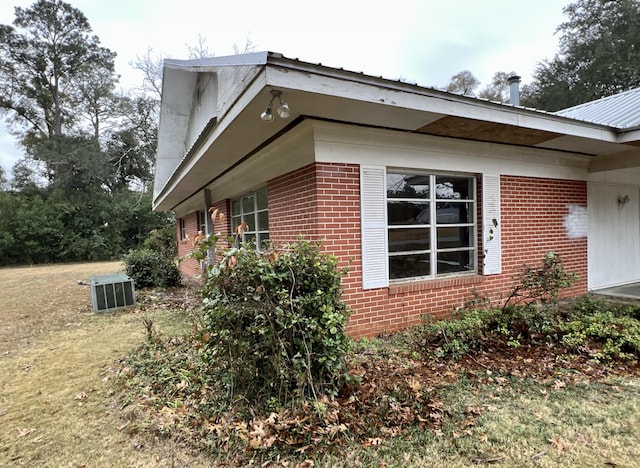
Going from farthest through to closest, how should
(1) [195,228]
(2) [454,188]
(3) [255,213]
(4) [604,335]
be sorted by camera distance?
(1) [195,228] → (3) [255,213] → (2) [454,188] → (4) [604,335]

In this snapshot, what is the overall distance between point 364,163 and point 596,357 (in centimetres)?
342

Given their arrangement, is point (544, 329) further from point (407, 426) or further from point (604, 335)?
point (407, 426)

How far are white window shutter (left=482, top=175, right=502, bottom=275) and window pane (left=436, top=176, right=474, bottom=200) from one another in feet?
0.73

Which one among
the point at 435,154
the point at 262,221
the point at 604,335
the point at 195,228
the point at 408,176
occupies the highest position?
the point at 435,154

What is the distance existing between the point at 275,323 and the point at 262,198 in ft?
13.3

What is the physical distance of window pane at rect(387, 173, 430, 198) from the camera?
15.5ft

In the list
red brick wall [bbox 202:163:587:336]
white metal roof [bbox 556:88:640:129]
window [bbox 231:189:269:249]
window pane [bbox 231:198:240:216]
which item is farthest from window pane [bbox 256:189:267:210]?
white metal roof [bbox 556:88:640:129]

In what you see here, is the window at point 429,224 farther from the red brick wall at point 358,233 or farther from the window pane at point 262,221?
the window pane at point 262,221

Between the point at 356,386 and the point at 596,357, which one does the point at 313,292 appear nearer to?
the point at 356,386

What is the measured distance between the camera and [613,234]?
7098 millimetres

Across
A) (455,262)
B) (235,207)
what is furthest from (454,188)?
(235,207)

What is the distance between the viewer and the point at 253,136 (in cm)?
443

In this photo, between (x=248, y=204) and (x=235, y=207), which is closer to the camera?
(x=248, y=204)

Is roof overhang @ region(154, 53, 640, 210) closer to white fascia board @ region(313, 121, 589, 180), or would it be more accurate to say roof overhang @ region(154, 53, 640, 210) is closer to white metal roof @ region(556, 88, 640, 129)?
white fascia board @ region(313, 121, 589, 180)
